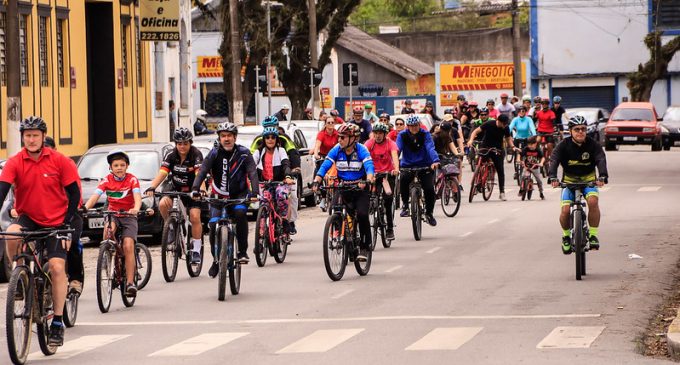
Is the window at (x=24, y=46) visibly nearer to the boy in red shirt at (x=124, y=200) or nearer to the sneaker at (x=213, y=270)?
the sneaker at (x=213, y=270)

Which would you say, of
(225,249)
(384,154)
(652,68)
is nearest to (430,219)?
(384,154)

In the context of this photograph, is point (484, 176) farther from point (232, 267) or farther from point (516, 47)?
point (516, 47)

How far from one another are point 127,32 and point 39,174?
30.8 metres

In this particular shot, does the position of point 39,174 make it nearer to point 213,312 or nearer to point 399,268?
point 213,312

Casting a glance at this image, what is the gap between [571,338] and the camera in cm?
1248

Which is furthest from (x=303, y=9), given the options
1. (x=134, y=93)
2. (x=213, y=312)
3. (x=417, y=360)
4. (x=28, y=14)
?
(x=417, y=360)

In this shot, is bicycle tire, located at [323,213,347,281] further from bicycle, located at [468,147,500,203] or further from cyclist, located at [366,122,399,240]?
bicycle, located at [468,147,500,203]

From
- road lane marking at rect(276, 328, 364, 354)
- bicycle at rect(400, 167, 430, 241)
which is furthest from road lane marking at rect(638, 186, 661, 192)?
road lane marking at rect(276, 328, 364, 354)

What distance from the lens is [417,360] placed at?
11.4 meters

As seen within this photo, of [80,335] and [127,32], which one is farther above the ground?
[127,32]

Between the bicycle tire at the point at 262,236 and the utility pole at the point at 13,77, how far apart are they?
659cm

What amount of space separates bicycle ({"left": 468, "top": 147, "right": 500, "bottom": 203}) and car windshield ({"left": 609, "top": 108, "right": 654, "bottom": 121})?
24561 mm

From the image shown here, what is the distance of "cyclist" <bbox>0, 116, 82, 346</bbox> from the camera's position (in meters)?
12.1

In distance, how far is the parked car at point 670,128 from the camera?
55656 millimetres
